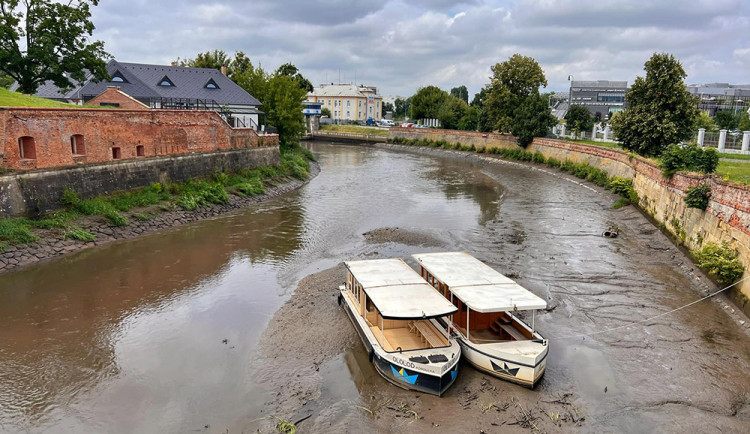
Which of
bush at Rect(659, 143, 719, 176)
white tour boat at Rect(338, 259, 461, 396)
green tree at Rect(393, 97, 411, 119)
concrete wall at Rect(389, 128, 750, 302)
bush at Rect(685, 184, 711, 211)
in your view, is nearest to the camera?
white tour boat at Rect(338, 259, 461, 396)

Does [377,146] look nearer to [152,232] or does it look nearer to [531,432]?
[152,232]

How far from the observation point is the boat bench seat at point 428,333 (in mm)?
11346

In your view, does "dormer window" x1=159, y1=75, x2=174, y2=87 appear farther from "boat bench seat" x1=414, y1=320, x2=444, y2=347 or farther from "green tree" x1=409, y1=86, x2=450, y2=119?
"green tree" x1=409, y1=86, x2=450, y2=119

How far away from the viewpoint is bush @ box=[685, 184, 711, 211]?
17.7m

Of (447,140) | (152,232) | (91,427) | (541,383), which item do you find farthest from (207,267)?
(447,140)

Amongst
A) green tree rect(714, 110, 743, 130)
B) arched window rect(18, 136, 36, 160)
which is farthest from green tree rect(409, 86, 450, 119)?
arched window rect(18, 136, 36, 160)

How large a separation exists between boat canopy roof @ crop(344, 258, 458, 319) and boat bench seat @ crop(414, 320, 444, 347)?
2.46 ft

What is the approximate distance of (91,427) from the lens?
31.0 feet

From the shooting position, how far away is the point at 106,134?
23406 millimetres

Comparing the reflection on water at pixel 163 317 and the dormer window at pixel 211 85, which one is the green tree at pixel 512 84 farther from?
the reflection on water at pixel 163 317

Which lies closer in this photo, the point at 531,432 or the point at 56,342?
the point at 531,432

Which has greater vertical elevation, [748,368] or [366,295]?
[366,295]

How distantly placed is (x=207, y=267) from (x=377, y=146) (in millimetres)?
60781

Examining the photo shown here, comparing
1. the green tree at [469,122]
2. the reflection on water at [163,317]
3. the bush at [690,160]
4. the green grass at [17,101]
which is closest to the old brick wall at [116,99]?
the green grass at [17,101]
